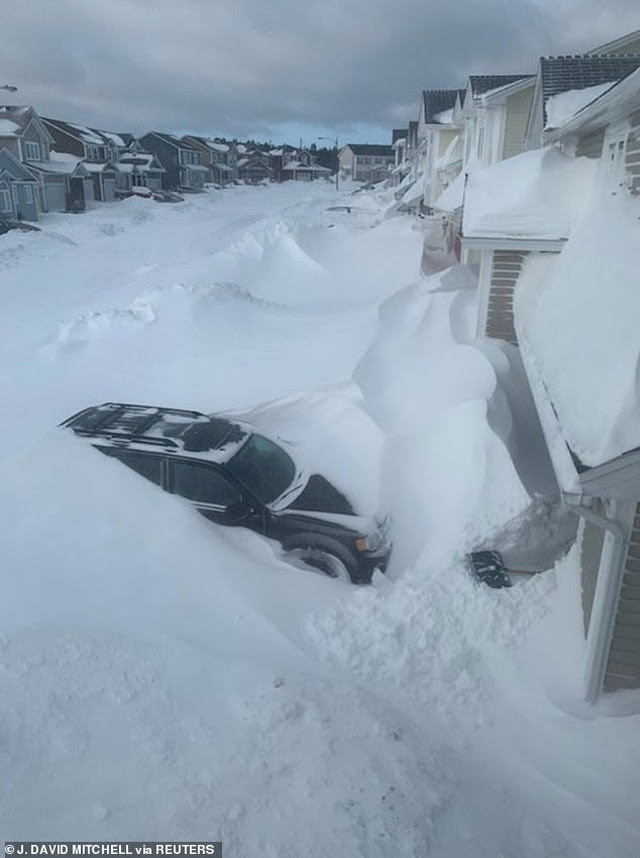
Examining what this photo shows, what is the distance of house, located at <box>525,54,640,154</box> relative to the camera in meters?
12.7

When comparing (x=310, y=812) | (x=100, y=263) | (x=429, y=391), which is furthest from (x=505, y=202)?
(x=100, y=263)

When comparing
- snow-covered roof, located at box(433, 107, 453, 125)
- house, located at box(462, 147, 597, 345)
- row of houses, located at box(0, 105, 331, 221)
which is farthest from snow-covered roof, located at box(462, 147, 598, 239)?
row of houses, located at box(0, 105, 331, 221)

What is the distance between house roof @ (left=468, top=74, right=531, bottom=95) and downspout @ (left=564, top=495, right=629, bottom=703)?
21750 mm

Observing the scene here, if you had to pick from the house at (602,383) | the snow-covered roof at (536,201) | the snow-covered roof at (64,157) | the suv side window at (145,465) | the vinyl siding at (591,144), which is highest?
the snow-covered roof at (64,157)

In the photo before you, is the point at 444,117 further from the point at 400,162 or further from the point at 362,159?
the point at 362,159

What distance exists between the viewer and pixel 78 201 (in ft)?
171

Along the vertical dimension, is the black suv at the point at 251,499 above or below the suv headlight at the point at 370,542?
above

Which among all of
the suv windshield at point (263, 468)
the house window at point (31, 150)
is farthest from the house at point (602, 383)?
the house window at point (31, 150)

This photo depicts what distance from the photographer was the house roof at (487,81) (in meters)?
22.4

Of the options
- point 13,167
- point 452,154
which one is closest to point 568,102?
point 452,154

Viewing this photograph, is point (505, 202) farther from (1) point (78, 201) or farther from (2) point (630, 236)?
(1) point (78, 201)

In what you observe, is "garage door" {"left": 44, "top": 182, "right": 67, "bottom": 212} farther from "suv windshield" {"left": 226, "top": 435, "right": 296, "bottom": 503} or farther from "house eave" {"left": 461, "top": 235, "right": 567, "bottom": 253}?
"suv windshield" {"left": 226, "top": 435, "right": 296, "bottom": 503}

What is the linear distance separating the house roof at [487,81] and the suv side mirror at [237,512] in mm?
20794

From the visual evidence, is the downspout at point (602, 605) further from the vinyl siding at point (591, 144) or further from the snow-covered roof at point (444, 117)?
the snow-covered roof at point (444, 117)
